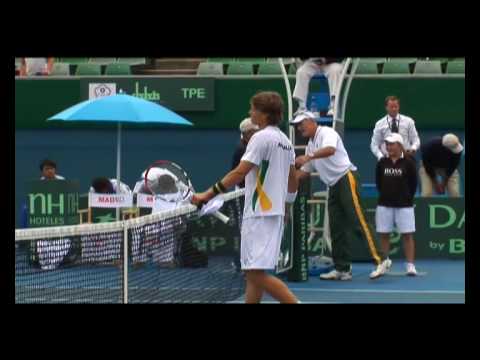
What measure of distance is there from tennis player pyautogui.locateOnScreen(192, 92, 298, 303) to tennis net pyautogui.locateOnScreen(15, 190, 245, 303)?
3.44 ft

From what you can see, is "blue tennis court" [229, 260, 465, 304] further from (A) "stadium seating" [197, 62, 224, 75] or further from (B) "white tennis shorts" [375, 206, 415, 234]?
(A) "stadium seating" [197, 62, 224, 75]

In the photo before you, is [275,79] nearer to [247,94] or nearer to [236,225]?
[247,94]

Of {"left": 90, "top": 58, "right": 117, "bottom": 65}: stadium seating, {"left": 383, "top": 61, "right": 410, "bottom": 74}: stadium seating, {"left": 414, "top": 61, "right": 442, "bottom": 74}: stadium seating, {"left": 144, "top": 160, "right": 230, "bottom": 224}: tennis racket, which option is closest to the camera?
{"left": 144, "top": 160, "right": 230, "bottom": 224}: tennis racket

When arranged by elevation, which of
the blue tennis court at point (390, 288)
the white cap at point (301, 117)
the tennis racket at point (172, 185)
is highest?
the white cap at point (301, 117)

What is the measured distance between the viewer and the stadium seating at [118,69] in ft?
57.4

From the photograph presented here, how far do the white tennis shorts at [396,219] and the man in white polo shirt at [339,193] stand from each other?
43 cm

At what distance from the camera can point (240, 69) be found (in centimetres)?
1698

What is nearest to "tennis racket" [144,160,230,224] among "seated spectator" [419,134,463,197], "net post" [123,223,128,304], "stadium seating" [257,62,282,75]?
"net post" [123,223,128,304]

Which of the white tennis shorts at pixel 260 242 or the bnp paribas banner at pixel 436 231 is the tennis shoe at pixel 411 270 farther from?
the white tennis shorts at pixel 260 242

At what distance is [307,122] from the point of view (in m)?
11.6

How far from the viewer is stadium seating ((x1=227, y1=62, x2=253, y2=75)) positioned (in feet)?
55.5

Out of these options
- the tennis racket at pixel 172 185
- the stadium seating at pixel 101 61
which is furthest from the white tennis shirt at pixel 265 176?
the stadium seating at pixel 101 61

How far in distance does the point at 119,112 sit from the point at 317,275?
2950 millimetres
